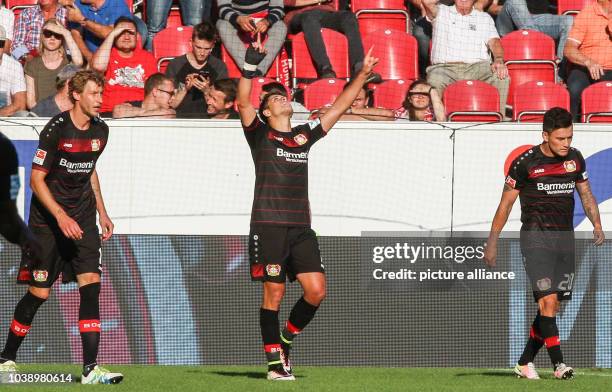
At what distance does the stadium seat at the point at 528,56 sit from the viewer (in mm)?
15195

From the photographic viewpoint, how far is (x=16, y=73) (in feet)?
44.6

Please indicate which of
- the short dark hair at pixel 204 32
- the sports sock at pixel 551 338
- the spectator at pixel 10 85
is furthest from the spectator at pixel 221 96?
the sports sock at pixel 551 338

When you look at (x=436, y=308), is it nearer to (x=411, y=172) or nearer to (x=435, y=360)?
(x=435, y=360)

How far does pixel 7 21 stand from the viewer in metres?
15.0

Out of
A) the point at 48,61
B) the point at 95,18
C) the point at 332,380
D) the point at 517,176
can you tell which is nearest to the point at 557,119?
the point at 517,176

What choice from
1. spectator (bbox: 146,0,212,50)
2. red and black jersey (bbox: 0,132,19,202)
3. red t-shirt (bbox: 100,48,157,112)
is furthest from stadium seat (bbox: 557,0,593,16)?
red and black jersey (bbox: 0,132,19,202)

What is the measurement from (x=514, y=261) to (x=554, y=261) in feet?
5.93

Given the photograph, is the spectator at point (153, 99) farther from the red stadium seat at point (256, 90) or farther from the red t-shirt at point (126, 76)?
the red stadium seat at point (256, 90)

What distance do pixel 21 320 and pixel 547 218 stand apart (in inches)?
167

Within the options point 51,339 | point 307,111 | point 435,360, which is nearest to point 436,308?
point 435,360

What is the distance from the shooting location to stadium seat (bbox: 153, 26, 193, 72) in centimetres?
1492

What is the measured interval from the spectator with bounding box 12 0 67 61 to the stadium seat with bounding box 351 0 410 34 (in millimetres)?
3770

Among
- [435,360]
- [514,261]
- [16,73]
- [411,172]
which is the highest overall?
[16,73]

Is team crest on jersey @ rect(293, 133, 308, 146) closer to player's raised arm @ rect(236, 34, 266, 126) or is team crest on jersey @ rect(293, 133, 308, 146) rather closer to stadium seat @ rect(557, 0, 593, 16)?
player's raised arm @ rect(236, 34, 266, 126)
